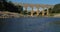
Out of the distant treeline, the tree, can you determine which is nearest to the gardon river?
the distant treeline

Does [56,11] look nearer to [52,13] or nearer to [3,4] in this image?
[52,13]

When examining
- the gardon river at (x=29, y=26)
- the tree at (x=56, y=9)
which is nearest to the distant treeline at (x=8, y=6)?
the tree at (x=56, y=9)

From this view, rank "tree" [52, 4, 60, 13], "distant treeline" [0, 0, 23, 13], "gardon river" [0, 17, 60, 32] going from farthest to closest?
"tree" [52, 4, 60, 13] < "distant treeline" [0, 0, 23, 13] < "gardon river" [0, 17, 60, 32]

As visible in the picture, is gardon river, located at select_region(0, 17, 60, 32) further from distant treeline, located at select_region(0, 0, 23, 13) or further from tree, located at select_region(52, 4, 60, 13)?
tree, located at select_region(52, 4, 60, 13)

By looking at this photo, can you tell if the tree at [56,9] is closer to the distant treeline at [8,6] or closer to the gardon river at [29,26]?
the distant treeline at [8,6]

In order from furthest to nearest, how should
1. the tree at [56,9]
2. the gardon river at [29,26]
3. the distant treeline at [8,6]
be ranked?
the tree at [56,9]
the distant treeline at [8,6]
the gardon river at [29,26]

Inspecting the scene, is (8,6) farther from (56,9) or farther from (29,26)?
(29,26)

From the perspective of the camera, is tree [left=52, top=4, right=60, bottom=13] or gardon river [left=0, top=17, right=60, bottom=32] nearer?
gardon river [left=0, top=17, right=60, bottom=32]

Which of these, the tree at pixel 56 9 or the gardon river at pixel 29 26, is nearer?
the gardon river at pixel 29 26

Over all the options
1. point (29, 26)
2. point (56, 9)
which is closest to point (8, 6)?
point (56, 9)

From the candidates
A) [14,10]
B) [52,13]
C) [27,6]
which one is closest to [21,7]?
[27,6]

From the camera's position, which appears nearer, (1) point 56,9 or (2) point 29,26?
(2) point 29,26

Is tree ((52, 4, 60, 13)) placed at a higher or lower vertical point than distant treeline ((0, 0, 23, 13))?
lower

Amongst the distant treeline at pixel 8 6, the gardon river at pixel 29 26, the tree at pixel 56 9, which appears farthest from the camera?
the tree at pixel 56 9
